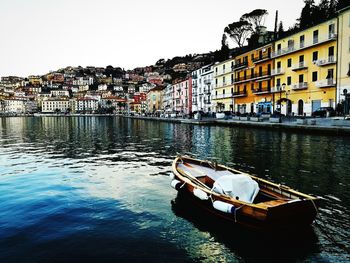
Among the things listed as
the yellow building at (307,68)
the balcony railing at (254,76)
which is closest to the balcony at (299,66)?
the yellow building at (307,68)

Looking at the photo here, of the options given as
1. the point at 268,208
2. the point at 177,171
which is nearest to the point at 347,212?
the point at 268,208

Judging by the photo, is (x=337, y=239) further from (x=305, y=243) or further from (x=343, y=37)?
(x=343, y=37)

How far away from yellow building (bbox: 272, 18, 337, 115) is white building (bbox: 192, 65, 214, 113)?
94.9 feet

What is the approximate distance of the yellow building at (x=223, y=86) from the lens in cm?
7150

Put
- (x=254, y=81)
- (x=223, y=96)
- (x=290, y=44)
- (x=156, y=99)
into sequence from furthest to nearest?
1. (x=156, y=99)
2. (x=223, y=96)
3. (x=254, y=81)
4. (x=290, y=44)

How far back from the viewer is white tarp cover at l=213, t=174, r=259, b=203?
8.89 meters

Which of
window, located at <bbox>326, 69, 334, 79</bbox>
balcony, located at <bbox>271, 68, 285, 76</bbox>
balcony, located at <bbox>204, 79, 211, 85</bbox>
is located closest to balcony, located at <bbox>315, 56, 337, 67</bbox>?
window, located at <bbox>326, 69, 334, 79</bbox>

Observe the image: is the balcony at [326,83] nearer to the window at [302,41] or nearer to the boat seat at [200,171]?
the window at [302,41]

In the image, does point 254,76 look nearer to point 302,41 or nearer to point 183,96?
point 302,41

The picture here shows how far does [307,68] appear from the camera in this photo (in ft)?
154

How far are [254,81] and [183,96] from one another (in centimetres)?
4296

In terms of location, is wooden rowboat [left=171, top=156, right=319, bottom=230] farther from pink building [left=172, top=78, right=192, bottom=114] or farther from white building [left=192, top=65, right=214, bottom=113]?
pink building [left=172, top=78, right=192, bottom=114]

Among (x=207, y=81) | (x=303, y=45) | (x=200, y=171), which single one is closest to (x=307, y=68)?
(x=303, y=45)

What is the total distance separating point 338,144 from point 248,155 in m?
9.03
